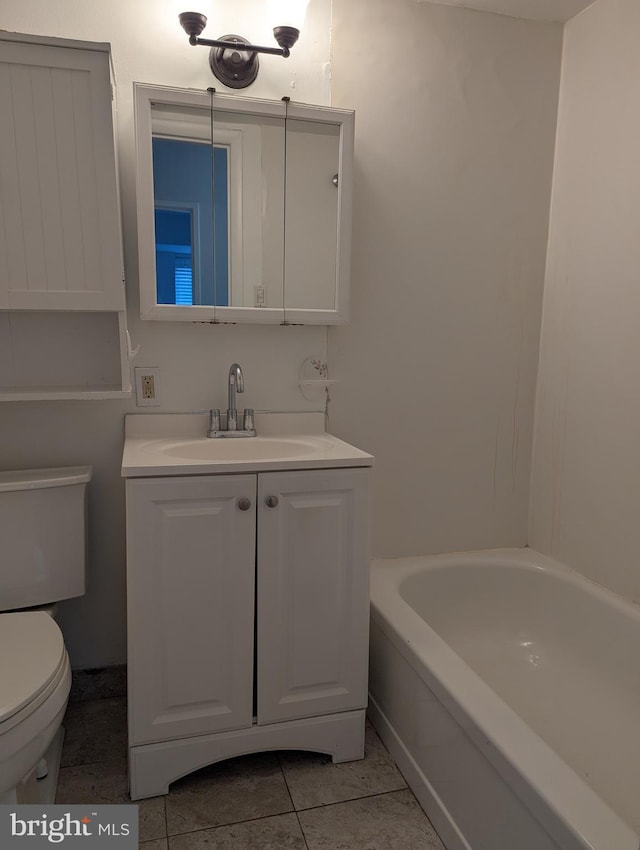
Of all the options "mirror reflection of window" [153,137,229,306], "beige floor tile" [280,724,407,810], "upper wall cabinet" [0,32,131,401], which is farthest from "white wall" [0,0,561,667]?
"beige floor tile" [280,724,407,810]

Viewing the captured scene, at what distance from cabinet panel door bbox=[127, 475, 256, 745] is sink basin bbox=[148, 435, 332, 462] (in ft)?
1.10

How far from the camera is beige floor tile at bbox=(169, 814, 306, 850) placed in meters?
1.36

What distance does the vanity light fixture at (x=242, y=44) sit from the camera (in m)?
1.64

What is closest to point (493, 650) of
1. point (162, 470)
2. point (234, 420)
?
point (234, 420)

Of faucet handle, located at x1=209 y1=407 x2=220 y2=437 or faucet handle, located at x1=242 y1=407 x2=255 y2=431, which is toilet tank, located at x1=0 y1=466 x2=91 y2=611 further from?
faucet handle, located at x1=242 y1=407 x2=255 y2=431

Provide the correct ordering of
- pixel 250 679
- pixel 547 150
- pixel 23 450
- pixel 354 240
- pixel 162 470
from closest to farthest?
pixel 162 470 < pixel 250 679 < pixel 23 450 < pixel 354 240 < pixel 547 150

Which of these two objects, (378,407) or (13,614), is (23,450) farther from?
(378,407)

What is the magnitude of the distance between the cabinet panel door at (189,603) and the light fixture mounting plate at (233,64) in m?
1.18

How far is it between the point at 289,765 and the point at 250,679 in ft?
1.02

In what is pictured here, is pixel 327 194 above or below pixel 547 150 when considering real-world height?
below

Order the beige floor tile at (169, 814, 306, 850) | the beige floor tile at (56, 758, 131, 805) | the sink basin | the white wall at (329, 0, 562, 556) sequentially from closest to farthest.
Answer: the beige floor tile at (169, 814, 306, 850)
the beige floor tile at (56, 758, 131, 805)
the sink basin
the white wall at (329, 0, 562, 556)

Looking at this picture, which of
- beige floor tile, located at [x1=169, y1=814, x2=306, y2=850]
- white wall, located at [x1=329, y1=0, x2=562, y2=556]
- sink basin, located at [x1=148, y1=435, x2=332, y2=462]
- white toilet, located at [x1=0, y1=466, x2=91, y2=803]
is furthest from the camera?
white wall, located at [x1=329, y1=0, x2=562, y2=556]

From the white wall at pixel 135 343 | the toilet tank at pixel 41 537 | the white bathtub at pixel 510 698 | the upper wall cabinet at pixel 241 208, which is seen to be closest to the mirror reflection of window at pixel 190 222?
the upper wall cabinet at pixel 241 208

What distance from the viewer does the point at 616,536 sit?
73.0 inches
